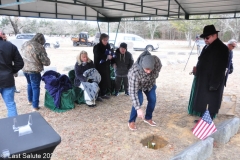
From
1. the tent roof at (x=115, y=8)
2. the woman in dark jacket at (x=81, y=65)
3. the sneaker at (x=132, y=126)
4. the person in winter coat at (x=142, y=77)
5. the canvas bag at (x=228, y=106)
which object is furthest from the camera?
the tent roof at (x=115, y=8)

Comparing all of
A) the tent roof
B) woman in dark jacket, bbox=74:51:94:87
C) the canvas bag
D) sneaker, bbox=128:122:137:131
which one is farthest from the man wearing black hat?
woman in dark jacket, bbox=74:51:94:87

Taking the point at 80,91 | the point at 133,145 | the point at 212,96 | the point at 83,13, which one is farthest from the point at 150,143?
the point at 83,13

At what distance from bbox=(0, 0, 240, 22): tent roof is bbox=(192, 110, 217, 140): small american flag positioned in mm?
2608

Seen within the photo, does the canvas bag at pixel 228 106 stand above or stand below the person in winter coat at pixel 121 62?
below

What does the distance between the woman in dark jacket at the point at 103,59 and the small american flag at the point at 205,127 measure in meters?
2.38

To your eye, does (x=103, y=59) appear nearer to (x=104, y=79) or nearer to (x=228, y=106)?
(x=104, y=79)

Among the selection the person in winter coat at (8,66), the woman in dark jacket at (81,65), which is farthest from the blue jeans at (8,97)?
the woman in dark jacket at (81,65)

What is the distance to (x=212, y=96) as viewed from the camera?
10.3 ft

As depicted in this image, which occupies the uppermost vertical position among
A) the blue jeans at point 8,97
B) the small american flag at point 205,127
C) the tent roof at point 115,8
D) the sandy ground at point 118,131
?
the tent roof at point 115,8

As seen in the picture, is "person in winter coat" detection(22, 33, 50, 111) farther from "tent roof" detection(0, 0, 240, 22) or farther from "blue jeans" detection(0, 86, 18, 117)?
"tent roof" detection(0, 0, 240, 22)

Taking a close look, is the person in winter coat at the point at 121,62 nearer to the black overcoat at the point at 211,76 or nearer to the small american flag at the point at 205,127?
the black overcoat at the point at 211,76

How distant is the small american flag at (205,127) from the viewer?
2.75 m

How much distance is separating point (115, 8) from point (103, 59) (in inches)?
59.1

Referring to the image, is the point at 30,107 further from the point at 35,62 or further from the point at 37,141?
the point at 37,141
